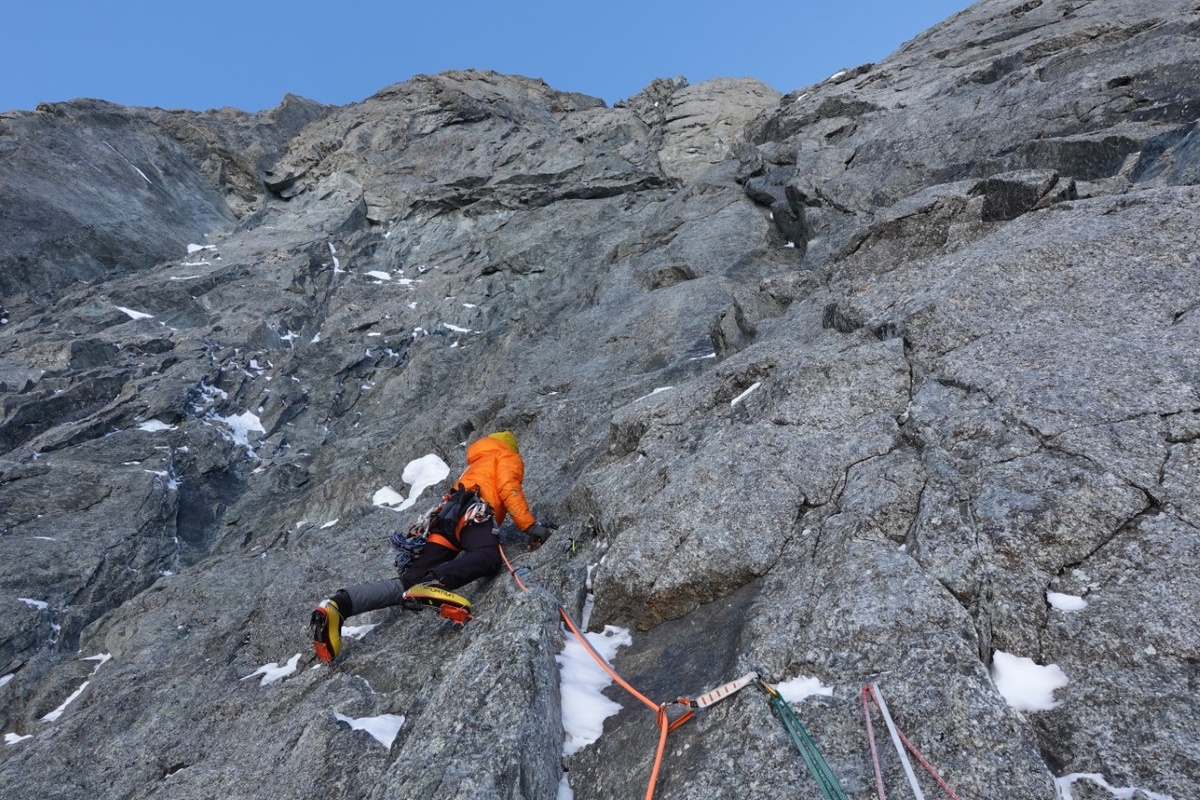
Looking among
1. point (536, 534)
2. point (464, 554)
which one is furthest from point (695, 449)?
point (464, 554)

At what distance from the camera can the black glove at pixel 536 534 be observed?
971 cm

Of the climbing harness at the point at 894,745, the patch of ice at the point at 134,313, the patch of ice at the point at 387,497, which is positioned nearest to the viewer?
the climbing harness at the point at 894,745

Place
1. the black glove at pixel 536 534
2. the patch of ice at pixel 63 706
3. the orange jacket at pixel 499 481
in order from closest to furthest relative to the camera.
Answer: the orange jacket at pixel 499 481 < the black glove at pixel 536 534 < the patch of ice at pixel 63 706

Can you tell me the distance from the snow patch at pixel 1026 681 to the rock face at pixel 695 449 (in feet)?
0.26

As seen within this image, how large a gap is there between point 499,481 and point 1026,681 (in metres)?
6.28

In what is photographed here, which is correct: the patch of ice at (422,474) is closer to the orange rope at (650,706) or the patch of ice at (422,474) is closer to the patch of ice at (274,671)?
the patch of ice at (274,671)

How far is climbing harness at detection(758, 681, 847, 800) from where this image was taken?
4.53 m

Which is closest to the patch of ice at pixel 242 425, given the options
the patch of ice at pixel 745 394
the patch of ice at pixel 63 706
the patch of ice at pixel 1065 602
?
the patch of ice at pixel 63 706

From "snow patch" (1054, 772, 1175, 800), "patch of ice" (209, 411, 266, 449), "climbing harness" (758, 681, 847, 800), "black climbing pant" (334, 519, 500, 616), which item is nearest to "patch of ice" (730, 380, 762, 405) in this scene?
"black climbing pant" (334, 519, 500, 616)

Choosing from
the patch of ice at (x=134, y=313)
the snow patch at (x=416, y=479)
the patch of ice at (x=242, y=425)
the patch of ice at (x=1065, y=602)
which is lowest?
the patch of ice at (x=1065, y=602)

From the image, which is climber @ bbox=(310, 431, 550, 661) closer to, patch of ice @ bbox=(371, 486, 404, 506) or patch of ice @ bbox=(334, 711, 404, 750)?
patch of ice @ bbox=(334, 711, 404, 750)

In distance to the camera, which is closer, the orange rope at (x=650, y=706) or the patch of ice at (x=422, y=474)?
the orange rope at (x=650, y=706)

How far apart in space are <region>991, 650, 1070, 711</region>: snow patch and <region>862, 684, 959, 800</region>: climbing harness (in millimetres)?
822

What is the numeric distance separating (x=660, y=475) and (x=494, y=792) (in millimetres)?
4420
